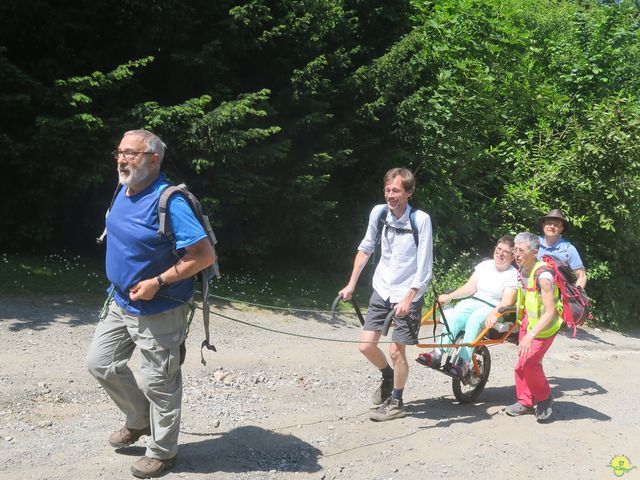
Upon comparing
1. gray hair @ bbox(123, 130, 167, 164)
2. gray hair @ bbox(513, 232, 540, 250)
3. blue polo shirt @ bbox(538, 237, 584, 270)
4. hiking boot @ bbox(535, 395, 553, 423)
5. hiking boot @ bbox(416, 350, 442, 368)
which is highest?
gray hair @ bbox(123, 130, 167, 164)

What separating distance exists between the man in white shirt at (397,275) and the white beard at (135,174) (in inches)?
86.2

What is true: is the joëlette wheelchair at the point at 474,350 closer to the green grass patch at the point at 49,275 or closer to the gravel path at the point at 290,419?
the gravel path at the point at 290,419

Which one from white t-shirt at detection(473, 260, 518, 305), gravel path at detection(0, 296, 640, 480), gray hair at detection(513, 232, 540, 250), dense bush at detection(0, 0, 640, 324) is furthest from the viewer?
dense bush at detection(0, 0, 640, 324)

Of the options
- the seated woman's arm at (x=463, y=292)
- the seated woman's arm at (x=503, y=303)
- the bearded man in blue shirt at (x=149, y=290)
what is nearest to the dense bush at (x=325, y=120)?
the seated woman's arm at (x=463, y=292)

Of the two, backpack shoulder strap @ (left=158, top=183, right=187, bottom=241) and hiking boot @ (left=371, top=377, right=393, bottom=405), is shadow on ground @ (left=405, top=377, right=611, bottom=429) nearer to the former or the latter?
hiking boot @ (left=371, top=377, right=393, bottom=405)

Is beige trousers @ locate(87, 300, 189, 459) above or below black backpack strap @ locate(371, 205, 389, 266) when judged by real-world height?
below

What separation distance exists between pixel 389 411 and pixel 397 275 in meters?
1.26

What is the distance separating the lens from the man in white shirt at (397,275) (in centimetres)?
540

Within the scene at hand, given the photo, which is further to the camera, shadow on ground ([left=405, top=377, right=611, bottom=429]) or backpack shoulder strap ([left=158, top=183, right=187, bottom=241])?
shadow on ground ([left=405, top=377, right=611, bottom=429])

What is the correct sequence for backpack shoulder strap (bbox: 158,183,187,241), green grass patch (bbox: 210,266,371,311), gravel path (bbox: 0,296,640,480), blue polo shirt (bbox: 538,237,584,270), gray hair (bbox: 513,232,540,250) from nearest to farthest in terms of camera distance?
backpack shoulder strap (bbox: 158,183,187,241), gravel path (bbox: 0,296,640,480), gray hair (bbox: 513,232,540,250), blue polo shirt (bbox: 538,237,584,270), green grass patch (bbox: 210,266,371,311)

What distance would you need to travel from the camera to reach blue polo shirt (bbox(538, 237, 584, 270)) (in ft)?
24.1

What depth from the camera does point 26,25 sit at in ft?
30.3

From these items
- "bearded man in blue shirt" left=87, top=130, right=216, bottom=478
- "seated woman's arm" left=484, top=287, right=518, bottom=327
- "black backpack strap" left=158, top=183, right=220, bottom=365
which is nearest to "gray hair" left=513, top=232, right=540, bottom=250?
"seated woman's arm" left=484, top=287, right=518, bottom=327

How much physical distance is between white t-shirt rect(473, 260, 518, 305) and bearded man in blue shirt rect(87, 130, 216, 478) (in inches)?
143
